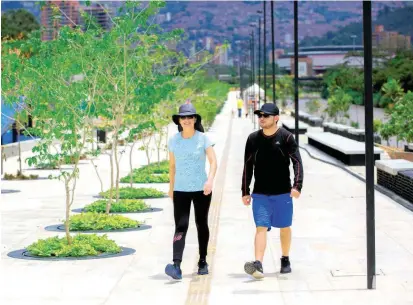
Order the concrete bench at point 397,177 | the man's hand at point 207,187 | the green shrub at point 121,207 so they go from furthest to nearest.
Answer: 1. the concrete bench at point 397,177
2. the green shrub at point 121,207
3. the man's hand at point 207,187

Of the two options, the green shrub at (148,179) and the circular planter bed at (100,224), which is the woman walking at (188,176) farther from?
the green shrub at (148,179)

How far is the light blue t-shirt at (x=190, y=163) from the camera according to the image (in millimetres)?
12461

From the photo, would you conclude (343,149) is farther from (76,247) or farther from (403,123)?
(76,247)

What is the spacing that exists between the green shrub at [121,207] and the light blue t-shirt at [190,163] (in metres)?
7.55

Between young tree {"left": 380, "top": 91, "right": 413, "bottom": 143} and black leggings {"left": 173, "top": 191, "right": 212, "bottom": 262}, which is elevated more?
black leggings {"left": 173, "top": 191, "right": 212, "bottom": 262}

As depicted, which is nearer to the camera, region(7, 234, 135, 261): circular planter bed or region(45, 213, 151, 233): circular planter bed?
region(7, 234, 135, 261): circular planter bed

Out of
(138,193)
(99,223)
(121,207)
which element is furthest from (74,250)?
(138,193)

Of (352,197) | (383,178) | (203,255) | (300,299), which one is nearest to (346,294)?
(300,299)

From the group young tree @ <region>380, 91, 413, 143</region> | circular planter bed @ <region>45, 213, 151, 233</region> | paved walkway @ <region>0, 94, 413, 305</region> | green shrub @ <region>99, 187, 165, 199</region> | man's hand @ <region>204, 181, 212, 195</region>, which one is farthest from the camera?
young tree @ <region>380, 91, 413, 143</region>

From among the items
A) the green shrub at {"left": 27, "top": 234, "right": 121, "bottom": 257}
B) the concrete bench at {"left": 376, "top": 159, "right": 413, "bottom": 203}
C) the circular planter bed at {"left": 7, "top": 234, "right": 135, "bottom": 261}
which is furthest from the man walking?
the concrete bench at {"left": 376, "top": 159, "right": 413, "bottom": 203}

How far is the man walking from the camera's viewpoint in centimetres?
1235

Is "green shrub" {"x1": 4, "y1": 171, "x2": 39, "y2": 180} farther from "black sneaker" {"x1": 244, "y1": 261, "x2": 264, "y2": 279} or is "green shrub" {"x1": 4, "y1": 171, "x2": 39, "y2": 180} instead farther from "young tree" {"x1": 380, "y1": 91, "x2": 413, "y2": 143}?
"black sneaker" {"x1": 244, "y1": 261, "x2": 264, "y2": 279}

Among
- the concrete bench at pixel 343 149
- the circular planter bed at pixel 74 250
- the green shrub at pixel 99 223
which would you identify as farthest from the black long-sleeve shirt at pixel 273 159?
the concrete bench at pixel 343 149

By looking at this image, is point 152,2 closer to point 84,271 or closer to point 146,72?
point 146,72
